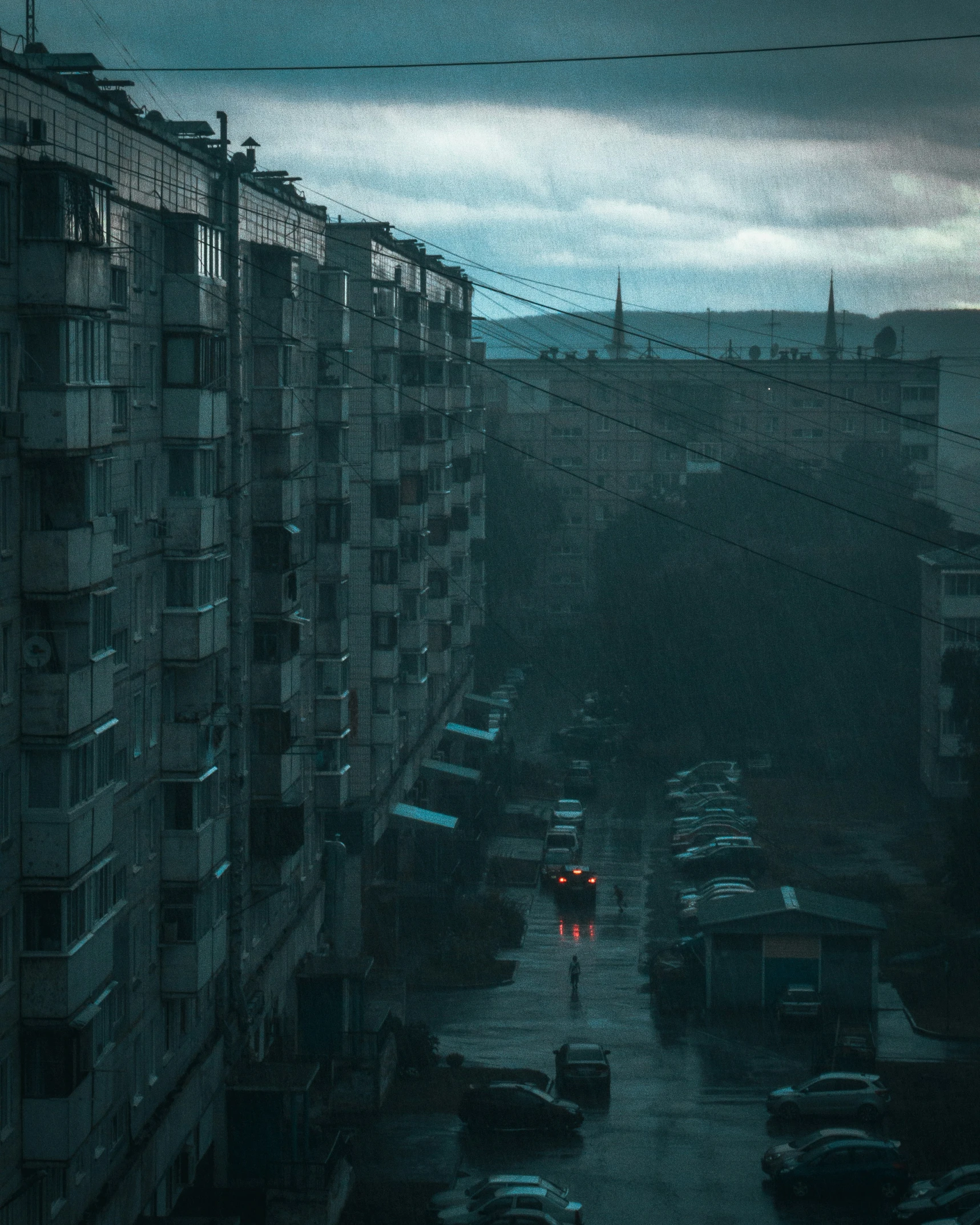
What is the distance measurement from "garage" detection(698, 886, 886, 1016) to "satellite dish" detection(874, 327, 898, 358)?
4685 centimetres

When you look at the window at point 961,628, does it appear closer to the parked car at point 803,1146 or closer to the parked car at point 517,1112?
the parked car at point 803,1146

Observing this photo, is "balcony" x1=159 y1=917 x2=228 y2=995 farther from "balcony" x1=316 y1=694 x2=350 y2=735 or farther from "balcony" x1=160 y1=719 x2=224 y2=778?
"balcony" x1=316 y1=694 x2=350 y2=735

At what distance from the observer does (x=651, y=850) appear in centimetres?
3222

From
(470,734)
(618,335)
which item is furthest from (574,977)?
(618,335)

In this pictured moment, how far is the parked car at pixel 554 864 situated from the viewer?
28922 mm

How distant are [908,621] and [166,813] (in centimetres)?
2843

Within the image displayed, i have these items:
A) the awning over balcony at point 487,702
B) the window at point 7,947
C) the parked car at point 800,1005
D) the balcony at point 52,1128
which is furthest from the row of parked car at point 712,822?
the window at point 7,947

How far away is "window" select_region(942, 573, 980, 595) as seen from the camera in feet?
111

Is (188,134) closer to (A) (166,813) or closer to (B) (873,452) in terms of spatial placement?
(A) (166,813)

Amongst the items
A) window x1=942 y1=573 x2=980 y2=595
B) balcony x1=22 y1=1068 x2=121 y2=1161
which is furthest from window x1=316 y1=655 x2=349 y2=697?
window x1=942 y1=573 x2=980 y2=595

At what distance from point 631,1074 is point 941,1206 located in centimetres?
547

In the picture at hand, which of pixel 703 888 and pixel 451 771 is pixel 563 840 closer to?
pixel 451 771

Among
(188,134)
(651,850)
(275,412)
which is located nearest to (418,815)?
(651,850)

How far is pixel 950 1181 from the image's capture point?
15.2 meters
